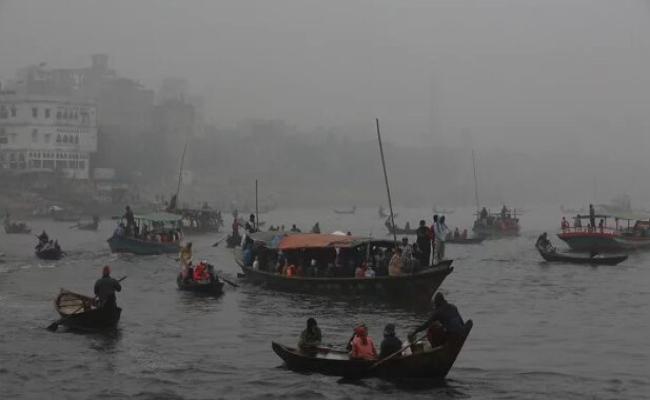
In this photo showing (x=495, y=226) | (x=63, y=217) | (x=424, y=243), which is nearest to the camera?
(x=424, y=243)

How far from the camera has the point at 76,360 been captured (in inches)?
821

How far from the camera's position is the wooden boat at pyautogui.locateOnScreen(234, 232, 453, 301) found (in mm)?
27906

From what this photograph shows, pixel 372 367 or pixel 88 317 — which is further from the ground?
pixel 88 317

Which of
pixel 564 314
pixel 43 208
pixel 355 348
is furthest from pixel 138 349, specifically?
pixel 43 208

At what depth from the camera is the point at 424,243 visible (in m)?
29.0

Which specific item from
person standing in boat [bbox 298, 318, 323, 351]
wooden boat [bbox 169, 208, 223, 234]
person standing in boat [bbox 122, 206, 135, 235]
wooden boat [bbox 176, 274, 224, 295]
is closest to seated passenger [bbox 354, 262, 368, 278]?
wooden boat [bbox 176, 274, 224, 295]

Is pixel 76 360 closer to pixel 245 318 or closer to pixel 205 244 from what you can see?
pixel 245 318

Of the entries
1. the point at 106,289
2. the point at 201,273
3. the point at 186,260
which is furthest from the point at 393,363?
the point at 186,260

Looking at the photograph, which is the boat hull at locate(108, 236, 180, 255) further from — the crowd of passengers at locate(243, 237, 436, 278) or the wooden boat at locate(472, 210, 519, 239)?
the wooden boat at locate(472, 210, 519, 239)

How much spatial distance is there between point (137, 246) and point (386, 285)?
2605 cm

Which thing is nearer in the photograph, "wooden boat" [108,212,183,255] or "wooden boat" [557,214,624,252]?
"wooden boat" [108,212,183,255]

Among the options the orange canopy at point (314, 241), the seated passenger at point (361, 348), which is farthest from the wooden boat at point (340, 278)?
the seated passenger at point (361, 348)

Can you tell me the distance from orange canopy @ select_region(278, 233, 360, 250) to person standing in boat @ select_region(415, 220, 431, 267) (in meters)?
2.79

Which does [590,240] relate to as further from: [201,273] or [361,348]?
[361,348]
